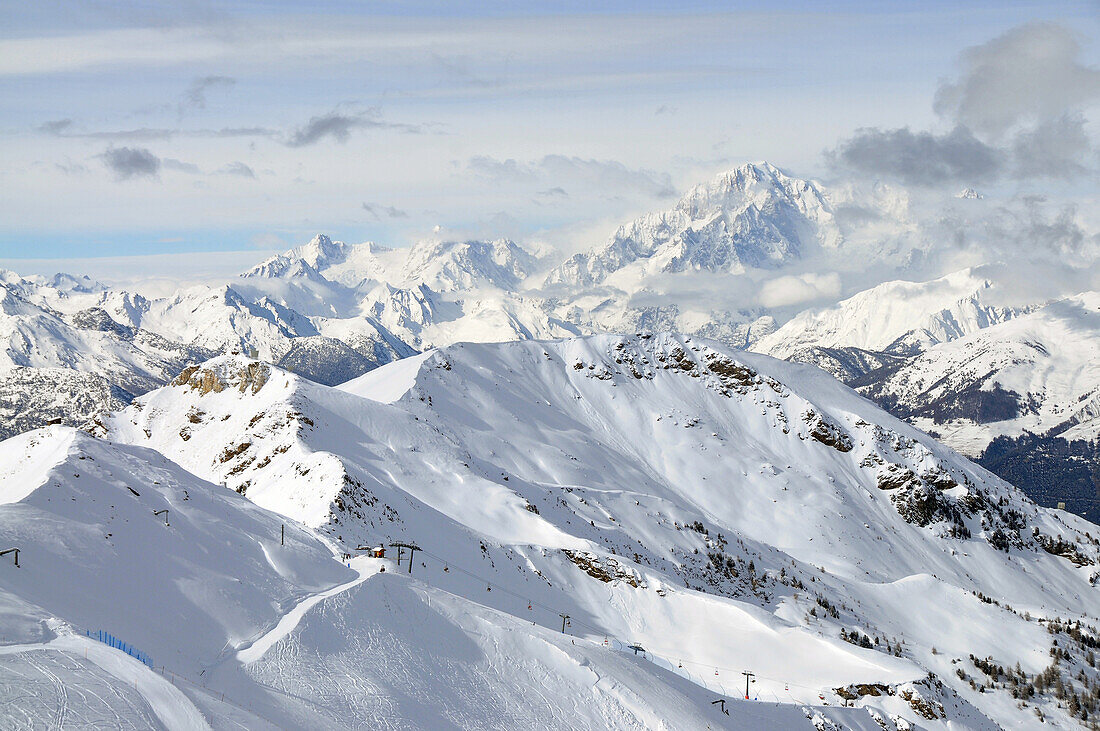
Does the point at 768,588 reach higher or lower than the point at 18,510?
lower

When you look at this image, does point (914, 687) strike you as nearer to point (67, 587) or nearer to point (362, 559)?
point (362, 559)

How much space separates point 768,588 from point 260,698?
8406 centimetres

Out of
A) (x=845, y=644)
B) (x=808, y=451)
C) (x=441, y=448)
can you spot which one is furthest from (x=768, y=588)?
(x=808, y=451)

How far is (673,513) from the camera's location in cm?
13538

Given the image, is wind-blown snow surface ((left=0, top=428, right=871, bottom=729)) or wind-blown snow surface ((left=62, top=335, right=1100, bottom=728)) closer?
wind-blown snow surface ((left=0, top=428, right=871, bottom=729))

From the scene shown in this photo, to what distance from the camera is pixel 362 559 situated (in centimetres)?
7138

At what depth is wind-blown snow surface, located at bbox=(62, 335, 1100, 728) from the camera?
8404 centimetres

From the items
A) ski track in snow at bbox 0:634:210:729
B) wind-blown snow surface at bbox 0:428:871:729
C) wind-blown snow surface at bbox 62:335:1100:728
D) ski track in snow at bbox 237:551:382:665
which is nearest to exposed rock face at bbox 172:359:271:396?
wind-blown snow surface at bbox 62:335:1100:728

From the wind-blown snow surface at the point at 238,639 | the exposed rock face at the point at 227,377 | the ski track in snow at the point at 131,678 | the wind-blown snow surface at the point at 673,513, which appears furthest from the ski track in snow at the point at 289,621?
the exposed rock face at the point at 227,377

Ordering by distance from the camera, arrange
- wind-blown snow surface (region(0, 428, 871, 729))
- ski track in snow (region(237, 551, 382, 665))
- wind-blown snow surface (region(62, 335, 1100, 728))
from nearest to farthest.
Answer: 1. wind-blown snow surface (region(0, 428, 871, 729))
2. ski track in snow (region(237, 551, 382, 665))
3. wind-blown snow surface (region(62, 335, 1100, 728))

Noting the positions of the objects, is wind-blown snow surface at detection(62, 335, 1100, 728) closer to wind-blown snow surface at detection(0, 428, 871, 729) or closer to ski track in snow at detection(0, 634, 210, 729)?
wind-blown snow surface at detection(0, 428, 871, 729)

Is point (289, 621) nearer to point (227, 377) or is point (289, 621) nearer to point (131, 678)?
point (131, 678)

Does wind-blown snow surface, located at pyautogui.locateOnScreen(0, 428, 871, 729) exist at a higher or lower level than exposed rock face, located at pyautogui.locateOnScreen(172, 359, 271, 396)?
higher

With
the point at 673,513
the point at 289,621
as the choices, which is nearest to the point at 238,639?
the point at 289,621
